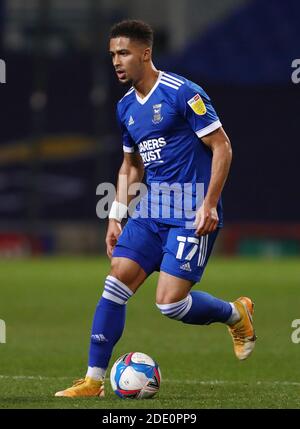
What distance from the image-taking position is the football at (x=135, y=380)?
24.1ft

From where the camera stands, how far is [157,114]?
7695mm

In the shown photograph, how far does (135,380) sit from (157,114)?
166cm

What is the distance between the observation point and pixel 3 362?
9.34m

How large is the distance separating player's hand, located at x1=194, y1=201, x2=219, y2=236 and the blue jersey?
0.31 meters

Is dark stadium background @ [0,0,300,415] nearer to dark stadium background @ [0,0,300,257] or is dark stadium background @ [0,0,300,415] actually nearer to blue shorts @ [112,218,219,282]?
dark stadium background @ [0,0,300,257]

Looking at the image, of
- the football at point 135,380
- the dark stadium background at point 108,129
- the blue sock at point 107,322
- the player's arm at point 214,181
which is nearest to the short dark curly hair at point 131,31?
the player's arm at point 214,181

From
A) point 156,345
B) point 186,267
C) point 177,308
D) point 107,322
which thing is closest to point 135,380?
point 107,322

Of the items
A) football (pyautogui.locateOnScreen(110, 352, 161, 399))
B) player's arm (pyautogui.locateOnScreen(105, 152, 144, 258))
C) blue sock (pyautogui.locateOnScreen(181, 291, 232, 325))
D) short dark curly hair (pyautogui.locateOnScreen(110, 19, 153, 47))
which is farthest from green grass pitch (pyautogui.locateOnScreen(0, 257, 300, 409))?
short dark curly hair (pyautogui.locateOnScreen(110, 19, 153, 47))

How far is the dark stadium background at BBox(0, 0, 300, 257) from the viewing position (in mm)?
26203

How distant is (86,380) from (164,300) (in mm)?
677

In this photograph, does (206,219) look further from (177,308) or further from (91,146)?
(91,146)

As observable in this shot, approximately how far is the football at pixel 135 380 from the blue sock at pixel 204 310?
17.2 inches

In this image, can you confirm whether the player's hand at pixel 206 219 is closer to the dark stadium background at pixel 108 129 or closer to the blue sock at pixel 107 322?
the blue sock at pixel 107 322
